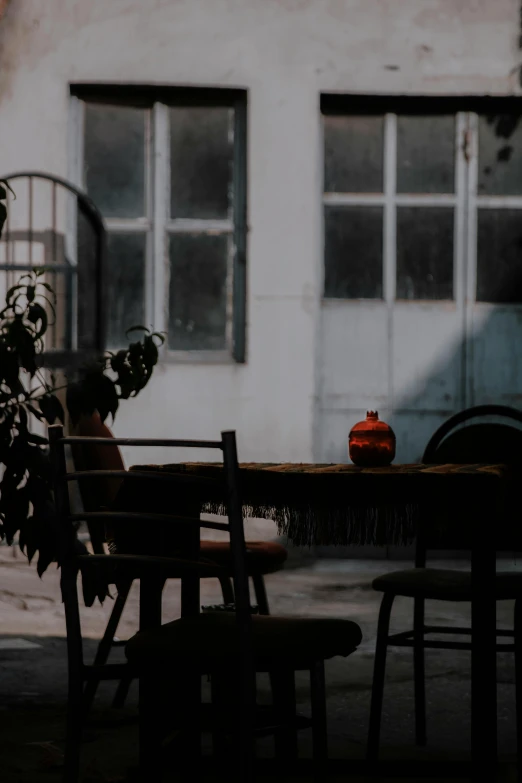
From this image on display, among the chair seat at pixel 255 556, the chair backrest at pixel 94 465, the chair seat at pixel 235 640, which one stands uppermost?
the chair backrest at pixel 94 465

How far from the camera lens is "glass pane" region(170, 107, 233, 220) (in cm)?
717

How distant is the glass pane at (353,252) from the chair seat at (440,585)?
4.07 metres

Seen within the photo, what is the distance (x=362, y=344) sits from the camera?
7223 millimetres

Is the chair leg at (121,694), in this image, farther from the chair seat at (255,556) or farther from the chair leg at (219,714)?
the chair leg at (219,714)

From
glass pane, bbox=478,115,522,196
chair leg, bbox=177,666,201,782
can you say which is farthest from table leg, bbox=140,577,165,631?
glass pane, bbox=478,115,522,196

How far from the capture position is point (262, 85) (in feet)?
23.2

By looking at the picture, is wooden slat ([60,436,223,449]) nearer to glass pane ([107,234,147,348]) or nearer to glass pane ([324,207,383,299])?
glass pane ([107,234,147,348])

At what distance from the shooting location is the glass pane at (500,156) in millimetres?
7230

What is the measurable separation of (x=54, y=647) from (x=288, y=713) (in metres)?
1.99

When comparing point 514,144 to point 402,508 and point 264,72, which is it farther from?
point 402,508

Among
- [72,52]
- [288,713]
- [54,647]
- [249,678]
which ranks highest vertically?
[72,52]

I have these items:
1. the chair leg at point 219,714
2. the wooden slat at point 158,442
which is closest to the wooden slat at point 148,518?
the wooden slat at point 158,442

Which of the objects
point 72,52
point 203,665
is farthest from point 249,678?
point 72,52

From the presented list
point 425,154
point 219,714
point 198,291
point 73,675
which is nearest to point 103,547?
point 219,714
